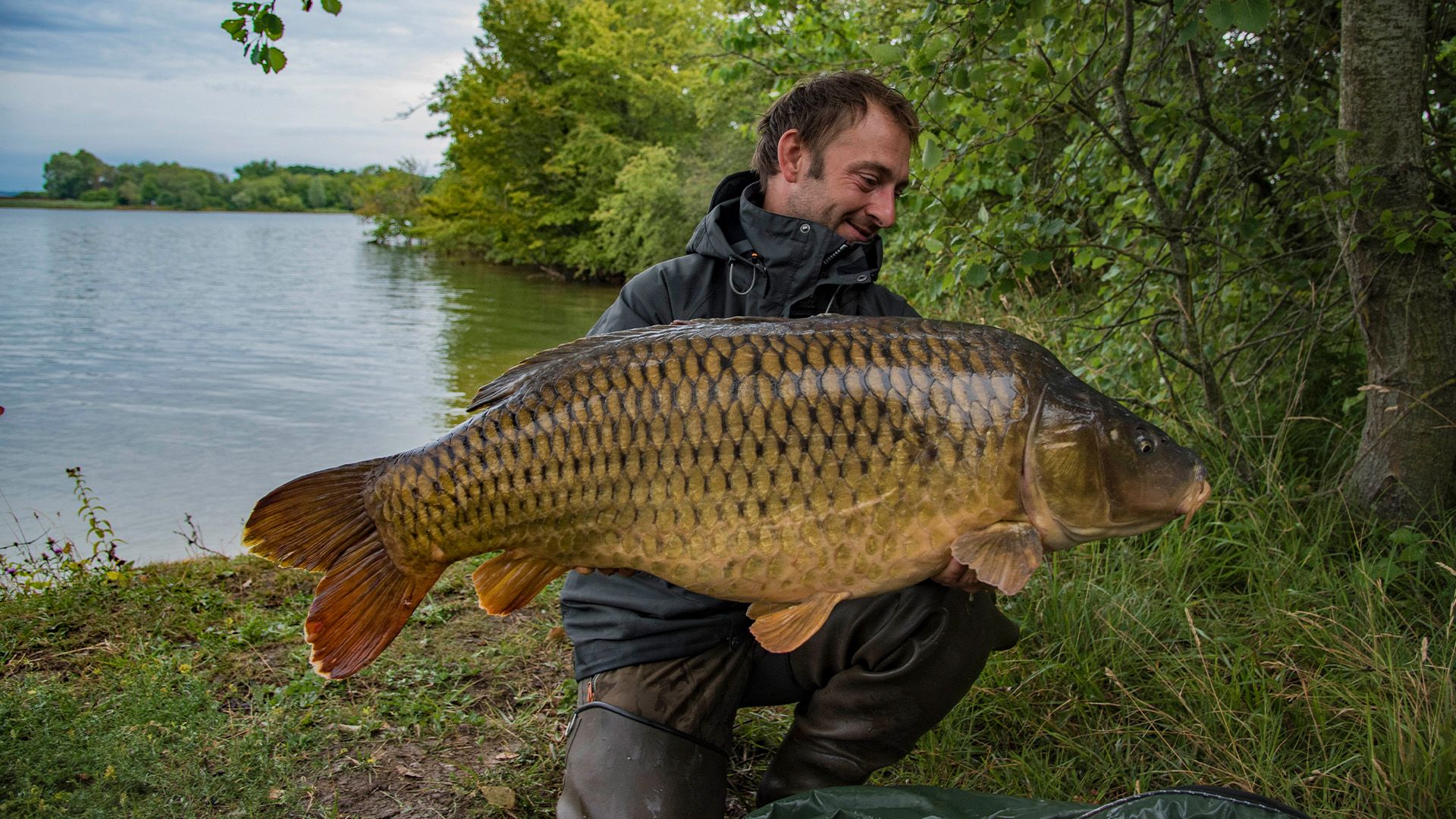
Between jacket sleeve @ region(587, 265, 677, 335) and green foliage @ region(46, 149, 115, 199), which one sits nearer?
jacket sleeve @ region(587, 265, 677, 335)

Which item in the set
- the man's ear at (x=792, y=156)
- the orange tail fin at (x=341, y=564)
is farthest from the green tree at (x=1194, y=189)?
the orange tail fin at (x=341, y=564)

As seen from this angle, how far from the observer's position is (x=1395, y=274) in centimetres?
225

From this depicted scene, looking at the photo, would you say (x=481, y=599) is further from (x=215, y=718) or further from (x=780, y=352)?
(x=215, y=718)

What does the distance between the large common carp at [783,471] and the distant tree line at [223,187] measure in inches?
1259

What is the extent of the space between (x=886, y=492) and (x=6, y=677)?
1.77 metres

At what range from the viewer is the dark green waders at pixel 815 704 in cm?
151

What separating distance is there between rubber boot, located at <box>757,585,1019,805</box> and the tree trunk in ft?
3.95

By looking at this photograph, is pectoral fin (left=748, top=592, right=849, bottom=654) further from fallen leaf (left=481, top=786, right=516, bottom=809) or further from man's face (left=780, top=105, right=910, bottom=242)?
man's face (left=780, top=105, right=910, bottom=242)

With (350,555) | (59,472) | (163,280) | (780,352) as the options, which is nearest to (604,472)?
(780,352)

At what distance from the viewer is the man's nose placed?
1.84 meters

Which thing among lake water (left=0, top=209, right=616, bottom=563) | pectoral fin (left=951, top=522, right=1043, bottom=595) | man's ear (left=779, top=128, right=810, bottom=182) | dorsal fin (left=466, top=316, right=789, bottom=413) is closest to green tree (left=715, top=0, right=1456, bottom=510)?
man's ear (left=779, top=128, right=810, bottom=182)

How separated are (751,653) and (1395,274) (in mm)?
1744

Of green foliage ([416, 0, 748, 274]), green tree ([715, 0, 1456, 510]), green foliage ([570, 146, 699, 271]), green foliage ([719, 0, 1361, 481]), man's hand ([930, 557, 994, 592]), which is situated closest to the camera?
man's hand ([930, 557, 994, 592])

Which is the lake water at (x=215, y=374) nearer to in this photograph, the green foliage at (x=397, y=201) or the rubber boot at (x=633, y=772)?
the rubber boot at (x=633, y=772)
